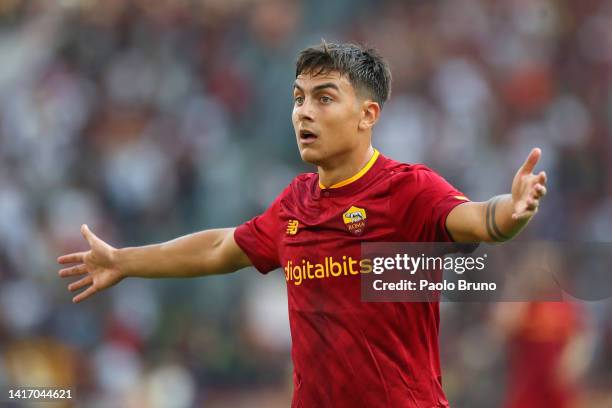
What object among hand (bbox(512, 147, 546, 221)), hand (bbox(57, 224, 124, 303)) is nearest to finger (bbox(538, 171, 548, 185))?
hand (bbox(512, 147, 546, 221))

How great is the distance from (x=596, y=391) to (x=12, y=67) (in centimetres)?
748

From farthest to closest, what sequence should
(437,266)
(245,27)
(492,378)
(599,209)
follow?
(245,27) < (599,209) < (492,378) < (437,266)

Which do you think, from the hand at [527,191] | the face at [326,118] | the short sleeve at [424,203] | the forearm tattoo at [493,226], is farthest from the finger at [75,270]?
the hand at [527,191]

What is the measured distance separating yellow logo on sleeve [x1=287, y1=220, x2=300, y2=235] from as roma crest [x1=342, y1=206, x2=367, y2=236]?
29 centimetres

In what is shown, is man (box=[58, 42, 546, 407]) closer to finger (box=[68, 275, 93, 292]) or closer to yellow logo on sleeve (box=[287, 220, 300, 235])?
yellow logo on sleeve (box=[287, 220, 300, 235])

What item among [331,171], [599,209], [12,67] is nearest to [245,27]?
[12,67]

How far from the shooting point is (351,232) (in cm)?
455

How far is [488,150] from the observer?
11102 millimetres

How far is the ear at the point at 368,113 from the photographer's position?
4.80 meters

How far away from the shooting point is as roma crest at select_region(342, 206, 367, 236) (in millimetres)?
4535

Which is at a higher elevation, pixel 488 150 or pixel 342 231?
pixel 488 150

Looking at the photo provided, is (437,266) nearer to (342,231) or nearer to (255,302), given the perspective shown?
(342,231)

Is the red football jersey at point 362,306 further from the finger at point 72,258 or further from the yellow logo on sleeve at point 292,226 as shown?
the finger at point 72,258

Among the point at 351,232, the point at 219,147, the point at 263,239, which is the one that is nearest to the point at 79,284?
the point at 263,239
